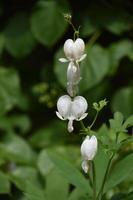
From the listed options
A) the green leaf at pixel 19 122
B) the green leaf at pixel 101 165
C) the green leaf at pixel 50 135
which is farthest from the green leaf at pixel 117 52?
the green leaf at pixel 101 165

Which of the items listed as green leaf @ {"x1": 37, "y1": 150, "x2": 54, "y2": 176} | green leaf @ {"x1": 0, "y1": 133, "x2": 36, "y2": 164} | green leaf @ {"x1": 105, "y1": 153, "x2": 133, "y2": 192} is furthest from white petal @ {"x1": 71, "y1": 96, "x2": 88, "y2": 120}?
green leaf @ {"x1": 0, "y1": 133, "x2": 36, "y2": 164}

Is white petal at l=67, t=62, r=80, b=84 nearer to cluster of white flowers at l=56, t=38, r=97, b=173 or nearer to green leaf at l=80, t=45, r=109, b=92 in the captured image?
cluster of white flowers at l=56, t=38, r=97, b=173

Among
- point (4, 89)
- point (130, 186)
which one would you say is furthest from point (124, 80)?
point (130, 186)

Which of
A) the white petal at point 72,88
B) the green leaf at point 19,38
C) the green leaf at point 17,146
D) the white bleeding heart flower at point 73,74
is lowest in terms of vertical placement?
the green leaf at point 17,146

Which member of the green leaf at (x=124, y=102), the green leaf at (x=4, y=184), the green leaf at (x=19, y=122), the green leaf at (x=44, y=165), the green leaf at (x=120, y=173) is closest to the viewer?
the green leaf at (x=120, y=173)

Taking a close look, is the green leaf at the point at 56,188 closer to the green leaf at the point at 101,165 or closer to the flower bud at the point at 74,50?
the green leaf at the point at 101,165
